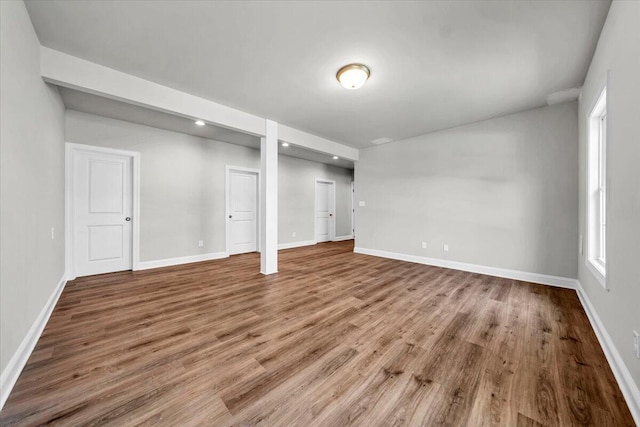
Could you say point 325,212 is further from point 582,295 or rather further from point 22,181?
point 22,181

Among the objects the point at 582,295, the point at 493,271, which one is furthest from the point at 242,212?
the point at 582,295

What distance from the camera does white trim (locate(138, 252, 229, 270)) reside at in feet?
13.8

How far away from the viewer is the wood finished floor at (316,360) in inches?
50.4

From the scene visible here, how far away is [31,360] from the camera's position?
1.71m

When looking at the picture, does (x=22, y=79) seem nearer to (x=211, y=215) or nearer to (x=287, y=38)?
(x=287, y=38)

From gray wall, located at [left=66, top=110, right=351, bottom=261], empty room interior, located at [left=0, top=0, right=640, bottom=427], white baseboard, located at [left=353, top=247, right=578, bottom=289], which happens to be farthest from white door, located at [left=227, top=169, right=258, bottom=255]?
white baseboard, located at [left=353, top=247, right=578, bottom=289]

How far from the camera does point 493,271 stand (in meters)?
3.92

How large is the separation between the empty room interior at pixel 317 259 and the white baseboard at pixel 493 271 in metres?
0.03

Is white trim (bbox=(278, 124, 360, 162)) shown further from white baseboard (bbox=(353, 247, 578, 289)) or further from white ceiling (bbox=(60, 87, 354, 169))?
white baseboard (bbox=(353, 247, 578, 289))

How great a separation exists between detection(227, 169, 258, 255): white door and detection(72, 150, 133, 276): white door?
1.77 m

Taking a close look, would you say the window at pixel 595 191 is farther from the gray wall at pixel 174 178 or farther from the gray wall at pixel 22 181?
→ the gray wall at pixel 174 178

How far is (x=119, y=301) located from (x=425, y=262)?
4.79 meters

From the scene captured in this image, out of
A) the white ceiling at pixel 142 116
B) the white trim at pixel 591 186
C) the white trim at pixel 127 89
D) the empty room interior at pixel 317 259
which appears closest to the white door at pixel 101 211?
the empty room interior at pixel 317 259

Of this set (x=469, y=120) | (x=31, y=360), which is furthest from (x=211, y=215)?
(x=469, y=120)
